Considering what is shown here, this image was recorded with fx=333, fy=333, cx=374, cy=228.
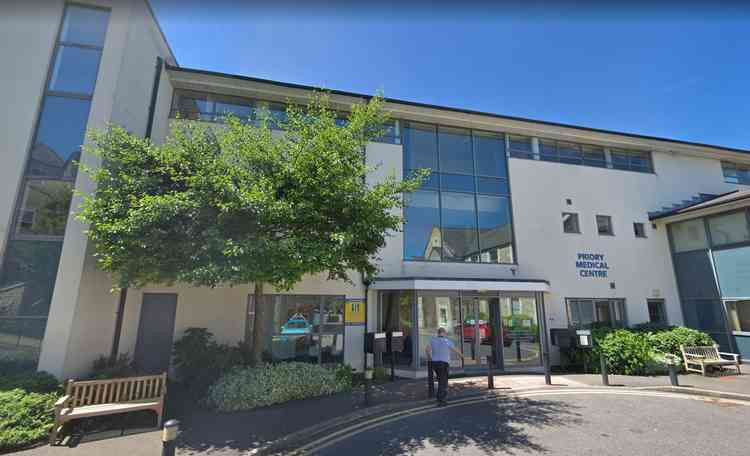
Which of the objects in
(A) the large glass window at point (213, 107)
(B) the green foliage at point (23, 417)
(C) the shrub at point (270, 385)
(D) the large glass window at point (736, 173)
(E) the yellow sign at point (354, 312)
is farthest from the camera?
(D) the large glass window at point (736, 173)

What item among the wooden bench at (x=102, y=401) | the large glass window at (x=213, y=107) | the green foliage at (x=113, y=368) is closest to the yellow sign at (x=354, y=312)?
the wooden bench at (x=102, y=401)

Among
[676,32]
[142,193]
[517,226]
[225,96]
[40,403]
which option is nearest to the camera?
[40,403]

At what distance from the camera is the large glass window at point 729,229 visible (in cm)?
1279

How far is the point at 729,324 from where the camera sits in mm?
12805

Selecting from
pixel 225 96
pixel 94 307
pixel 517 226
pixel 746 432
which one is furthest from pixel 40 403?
pixel 517 226

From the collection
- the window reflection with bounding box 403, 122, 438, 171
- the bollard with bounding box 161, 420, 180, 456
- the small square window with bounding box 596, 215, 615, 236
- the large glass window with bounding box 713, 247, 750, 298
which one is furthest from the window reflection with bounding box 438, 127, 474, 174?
the bollard with bounding box 161, 420, 180, 456

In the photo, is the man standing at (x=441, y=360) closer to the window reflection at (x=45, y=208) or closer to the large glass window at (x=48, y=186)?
the large glass window at (x=48, y=186)

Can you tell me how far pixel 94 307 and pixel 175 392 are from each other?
289 cm

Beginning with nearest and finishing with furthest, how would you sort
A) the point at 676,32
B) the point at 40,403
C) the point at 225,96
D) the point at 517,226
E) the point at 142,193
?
the point at 40,403, the point at 142,193, the point at 676,32, the point at 225,96, the point at 517,226

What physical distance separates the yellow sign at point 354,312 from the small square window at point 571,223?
9330 mm

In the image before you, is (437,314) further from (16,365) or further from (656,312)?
(16,365)

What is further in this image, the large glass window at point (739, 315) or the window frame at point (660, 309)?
the window frame at point (660, 309)

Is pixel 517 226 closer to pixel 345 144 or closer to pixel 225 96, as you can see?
pixel 345 144

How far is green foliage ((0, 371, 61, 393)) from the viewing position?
6.20 m
